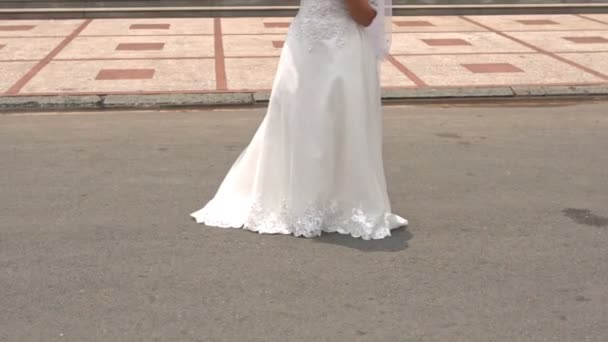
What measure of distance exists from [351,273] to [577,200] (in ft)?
7.01

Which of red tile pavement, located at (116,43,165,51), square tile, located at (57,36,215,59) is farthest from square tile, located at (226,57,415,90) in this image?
red tile pavement, located at (116,43,165,51)

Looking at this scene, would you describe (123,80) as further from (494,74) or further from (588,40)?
(588,40)

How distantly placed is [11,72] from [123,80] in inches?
55.0

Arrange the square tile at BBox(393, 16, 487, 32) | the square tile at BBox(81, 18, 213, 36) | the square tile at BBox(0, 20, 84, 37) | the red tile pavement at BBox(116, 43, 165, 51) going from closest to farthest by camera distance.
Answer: the red tile pavement at BBox(116, 43, 165, 51)
the square tile at BBox(0, 20, 84, 37)
the square tile at BBox(81, 18, 213, 36)
the square tile at BBox(393, 16, 487, 32)

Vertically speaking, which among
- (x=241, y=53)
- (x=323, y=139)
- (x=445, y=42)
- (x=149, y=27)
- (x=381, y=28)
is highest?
(x=381, y=28)

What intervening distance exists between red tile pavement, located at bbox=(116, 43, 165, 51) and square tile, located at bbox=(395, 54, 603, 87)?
3.23 meters

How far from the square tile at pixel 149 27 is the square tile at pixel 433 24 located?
9.83ft

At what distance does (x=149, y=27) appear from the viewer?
46.4 ft

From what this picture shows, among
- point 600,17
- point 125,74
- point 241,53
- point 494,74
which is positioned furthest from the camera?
point 600,17

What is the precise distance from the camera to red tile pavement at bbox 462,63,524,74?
10795 mm

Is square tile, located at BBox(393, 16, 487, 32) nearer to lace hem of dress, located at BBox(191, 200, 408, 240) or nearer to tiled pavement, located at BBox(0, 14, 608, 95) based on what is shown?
tiled pavement, located at BBox(0, 14, 608, 95)

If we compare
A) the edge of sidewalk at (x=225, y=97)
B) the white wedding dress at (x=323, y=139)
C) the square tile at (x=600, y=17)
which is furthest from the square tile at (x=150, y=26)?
the white wedding dress at (x=323, y=139)

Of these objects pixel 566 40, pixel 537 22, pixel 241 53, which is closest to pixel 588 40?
pixel 566 40

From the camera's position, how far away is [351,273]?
489 cm
